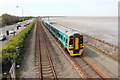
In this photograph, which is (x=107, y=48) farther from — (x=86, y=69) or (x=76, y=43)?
(x=86, y=69)

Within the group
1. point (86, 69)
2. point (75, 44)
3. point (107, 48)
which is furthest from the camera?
point (107, 48)

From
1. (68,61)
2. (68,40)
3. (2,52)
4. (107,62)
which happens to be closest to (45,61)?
(68,61)

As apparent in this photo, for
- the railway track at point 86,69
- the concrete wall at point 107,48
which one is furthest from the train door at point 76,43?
the concrete wall at point 107,48

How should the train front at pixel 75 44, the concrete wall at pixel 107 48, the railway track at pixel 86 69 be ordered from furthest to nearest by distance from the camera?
1. the concrete wall at pixel 107 48
2. the train front at pixel 75 44
3. the railway track at pixel 86 69

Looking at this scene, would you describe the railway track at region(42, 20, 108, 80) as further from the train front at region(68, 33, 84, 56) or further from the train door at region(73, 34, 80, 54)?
the train door at region(73, 34, 80, 54)

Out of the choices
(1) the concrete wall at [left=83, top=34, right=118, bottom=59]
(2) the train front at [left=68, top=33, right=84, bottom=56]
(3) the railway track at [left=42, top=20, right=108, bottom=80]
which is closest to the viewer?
(3) the railway track at [left=42, top=20, right=108, bottom=80]

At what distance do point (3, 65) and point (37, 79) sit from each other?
11.9ft

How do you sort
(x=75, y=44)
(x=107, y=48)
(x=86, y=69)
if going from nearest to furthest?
(x=86, y=69)
(x=75, y=44)
(x=107, y=48)

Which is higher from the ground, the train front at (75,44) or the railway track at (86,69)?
the train front at (75,44)

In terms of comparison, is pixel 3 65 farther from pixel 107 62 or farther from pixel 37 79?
pixel 107 62

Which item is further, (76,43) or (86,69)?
(76,43)

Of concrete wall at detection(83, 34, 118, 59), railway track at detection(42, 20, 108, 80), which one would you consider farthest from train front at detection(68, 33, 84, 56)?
concrete wall at detection(83, 34, 118, 59)

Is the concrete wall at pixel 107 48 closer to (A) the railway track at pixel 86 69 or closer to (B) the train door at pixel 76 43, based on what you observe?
(A) the railway track at pixel 86 69

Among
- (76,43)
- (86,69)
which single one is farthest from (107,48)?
(86,69)
